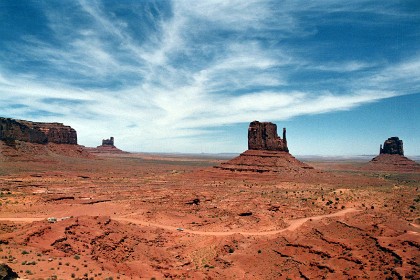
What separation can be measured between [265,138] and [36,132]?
101988 millimetres

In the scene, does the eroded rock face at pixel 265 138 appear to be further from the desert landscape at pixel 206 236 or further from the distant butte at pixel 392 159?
the distant butte at pixel 392 159

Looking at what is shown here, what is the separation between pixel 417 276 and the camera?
16.3 meters

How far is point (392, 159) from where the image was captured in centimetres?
15000

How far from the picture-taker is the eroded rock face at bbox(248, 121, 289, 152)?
96.0 meters

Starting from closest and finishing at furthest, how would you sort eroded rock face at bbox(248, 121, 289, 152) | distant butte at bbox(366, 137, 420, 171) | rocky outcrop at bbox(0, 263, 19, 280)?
rocky outcrop at bbox(0, 263, 19, 280) < eroded rock face at bbox(248, 121, 289, 152) < distant butte at bbox(366, 137, 420, 171)

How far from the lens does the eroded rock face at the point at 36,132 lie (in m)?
109

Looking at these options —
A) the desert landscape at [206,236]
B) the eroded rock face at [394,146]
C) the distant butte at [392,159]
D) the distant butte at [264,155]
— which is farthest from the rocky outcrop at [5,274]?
the eroded rock face at [394,146]

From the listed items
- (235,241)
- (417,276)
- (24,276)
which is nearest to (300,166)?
(235,241)

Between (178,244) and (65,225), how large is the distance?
33.4 ft

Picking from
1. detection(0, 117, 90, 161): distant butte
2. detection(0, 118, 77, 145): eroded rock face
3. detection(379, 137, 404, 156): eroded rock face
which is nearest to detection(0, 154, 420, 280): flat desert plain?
detection(0, 117, 90, 161): distant butte

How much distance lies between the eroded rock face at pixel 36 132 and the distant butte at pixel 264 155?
81.9m

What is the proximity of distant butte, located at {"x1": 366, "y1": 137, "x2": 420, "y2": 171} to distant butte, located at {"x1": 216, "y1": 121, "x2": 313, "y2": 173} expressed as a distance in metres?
74.2

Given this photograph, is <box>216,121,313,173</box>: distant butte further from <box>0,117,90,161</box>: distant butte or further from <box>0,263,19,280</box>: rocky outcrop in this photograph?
<box>0,263,19,280</box>: rocky outcrop

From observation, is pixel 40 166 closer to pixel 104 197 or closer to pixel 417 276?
pixel 104 197
